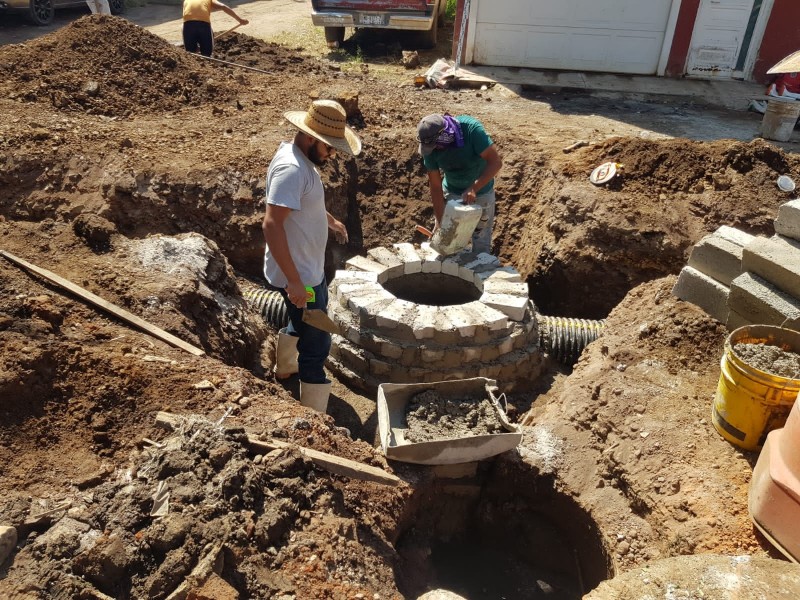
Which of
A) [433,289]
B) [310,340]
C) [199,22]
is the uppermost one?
[199,22]

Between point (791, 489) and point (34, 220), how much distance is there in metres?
6.14

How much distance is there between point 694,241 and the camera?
5848 millimetres

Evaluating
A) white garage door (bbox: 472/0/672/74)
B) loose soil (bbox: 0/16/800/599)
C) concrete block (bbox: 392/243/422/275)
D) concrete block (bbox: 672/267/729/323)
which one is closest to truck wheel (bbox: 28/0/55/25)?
loose soil (bbox: 0/16/800/599)

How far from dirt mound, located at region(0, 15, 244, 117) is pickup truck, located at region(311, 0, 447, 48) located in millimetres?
3889

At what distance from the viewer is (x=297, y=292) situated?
11.9 feet

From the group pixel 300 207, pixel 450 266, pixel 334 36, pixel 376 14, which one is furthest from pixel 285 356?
pixel 334 36

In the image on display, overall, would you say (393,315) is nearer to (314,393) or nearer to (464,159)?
(314,393)

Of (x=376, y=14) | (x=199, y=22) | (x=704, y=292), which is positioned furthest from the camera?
(x=376, y=14)

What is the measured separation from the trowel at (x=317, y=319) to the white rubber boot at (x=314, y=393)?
490 mm

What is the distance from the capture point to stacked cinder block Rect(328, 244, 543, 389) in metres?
4.86

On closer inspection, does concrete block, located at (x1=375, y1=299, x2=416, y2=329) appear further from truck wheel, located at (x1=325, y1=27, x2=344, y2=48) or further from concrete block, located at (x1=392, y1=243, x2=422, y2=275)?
truck wheel, located at (x1=325, y1=27, x2=344, y2=48)

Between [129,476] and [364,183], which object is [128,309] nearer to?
[129,476]

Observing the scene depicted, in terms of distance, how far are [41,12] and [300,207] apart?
46.1 feet

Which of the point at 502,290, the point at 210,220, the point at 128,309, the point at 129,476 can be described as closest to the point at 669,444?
the point at 502,290
